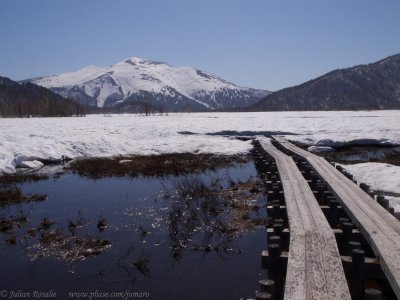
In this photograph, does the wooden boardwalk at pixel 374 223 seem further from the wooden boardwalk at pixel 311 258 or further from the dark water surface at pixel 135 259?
the dark water surface at pixel 135 259

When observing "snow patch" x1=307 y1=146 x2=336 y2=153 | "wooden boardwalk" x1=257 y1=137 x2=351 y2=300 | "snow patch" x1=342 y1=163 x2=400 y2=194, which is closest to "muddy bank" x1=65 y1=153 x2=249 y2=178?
"snow patch" x1=307 y1=146 x2=336 y2=153

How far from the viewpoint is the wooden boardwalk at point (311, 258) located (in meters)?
5.68

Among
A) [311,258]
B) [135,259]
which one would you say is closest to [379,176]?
[311,258]

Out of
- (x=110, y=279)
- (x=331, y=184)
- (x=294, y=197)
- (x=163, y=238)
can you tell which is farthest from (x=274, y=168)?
(x=110, y=279)

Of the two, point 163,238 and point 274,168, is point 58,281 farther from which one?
point 274,168

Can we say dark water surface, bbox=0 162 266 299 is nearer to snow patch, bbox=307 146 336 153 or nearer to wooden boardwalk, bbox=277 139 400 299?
wooden boardwalk, bbox=277 139 400 299

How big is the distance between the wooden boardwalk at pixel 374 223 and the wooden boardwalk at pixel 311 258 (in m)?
0.69

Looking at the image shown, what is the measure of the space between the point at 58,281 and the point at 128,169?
14722mm

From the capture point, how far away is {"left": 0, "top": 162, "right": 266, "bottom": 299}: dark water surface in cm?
829

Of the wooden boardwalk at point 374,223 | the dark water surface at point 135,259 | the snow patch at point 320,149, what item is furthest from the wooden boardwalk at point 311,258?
the snow patch at point 320,149

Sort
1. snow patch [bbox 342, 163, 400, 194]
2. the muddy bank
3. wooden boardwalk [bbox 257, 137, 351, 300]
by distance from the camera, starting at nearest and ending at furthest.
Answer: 1. wooden boardwalk [bbox 257, 137, 351, 300]
2. snow patch [bbox 342, 163, 400, 194]
3. the muddy bank

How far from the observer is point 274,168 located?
61.6ft

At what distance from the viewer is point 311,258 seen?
22.4ft

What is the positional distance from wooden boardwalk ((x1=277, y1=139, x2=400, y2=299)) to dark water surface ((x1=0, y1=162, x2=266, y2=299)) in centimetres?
241
